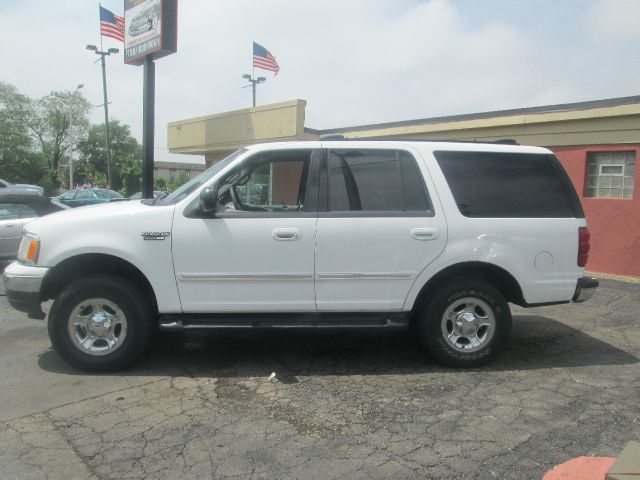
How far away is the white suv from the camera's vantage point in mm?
4613

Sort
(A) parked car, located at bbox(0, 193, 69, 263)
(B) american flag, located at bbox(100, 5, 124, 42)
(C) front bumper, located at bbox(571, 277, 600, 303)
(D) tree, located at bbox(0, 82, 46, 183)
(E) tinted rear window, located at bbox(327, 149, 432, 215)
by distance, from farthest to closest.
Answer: (D) tree, located at bbox(0, 82, 46, 183) < (B) american flag, located at bbox(100, 5, 124, 42) < (A) parked car, located at bbox(0, 193, 69, 263) < (C) front bumper, located at bbox(571, 277, 600, 303) < (E) tinted rear window, located at bbox(327, 149, 432, 215)

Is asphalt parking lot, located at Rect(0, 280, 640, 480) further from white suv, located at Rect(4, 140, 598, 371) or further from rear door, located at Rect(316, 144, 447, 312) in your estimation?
rear door, located at Rect(316, 144, 447, 312)

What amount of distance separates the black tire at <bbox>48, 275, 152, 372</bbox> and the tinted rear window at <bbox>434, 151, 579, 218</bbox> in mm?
2879

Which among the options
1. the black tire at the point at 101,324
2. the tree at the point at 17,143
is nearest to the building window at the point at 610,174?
the black tire at the point at 101,324

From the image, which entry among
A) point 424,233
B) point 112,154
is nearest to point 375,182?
point 424,233

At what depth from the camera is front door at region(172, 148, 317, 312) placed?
15.1 feet

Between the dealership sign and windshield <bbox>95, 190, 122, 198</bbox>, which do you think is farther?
windshield <bbox>95, 190, 122, 198</bbox>

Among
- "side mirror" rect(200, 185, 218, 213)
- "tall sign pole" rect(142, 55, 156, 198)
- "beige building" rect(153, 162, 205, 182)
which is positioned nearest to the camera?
"side mirror" rect(200, 185, 218, 213)

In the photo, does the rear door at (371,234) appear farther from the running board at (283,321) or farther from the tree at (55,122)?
the tree at (55,122)

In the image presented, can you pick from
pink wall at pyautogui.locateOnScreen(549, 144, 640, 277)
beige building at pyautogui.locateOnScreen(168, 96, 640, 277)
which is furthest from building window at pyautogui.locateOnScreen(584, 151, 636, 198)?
pink wall at pyautogui.locateOnScreen(549, 144, 640, 277)

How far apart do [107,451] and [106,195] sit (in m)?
22.7

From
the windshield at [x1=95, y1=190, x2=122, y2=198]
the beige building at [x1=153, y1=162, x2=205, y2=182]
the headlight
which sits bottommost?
the headlight

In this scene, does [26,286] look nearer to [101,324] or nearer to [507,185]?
[101,324]

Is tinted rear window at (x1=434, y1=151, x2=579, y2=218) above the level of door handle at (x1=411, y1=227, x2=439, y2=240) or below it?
above
